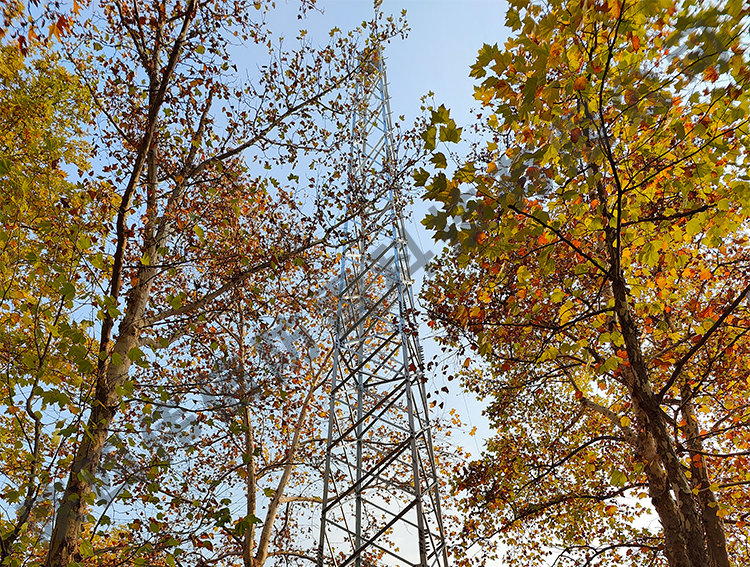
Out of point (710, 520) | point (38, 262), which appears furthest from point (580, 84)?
point (710, 520)

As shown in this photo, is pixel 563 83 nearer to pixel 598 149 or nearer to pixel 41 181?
pixel 598 149

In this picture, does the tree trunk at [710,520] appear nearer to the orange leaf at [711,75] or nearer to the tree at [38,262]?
the orange leaf at [711,75]

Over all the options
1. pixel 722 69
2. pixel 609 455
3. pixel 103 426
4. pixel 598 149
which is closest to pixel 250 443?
pixel 103 426

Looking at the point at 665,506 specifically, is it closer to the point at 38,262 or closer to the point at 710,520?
the point at 710,520

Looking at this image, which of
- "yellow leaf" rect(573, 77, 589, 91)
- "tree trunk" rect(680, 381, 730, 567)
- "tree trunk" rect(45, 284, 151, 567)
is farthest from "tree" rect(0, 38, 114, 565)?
"tree trunk" rect(680, 381, 730, 567)

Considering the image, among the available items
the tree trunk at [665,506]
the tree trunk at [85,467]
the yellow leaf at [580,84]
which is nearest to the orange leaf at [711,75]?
the yellow leaf at [580,84]

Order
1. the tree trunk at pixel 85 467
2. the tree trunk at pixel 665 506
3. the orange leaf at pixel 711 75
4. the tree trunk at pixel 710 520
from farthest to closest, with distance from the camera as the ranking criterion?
the tree trunk at pixel 710 520 → the tree trunk at pixel 665 506 → the tree trunk at pixel 85 467 → the orange leaf at pixel 711 75

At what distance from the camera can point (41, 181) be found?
8000 mm

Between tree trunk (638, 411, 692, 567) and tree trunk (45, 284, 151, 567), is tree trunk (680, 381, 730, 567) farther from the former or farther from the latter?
tree trunk (45, 284, 151, 567)

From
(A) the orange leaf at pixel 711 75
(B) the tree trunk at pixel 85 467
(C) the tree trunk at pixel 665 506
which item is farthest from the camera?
(C) the tree trunk at pixel 665 506

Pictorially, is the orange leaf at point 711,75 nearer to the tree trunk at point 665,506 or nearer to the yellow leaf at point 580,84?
the yellow leaf at point 580,84

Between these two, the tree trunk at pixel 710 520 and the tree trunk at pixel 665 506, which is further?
the tree trunk at pixel 710 520

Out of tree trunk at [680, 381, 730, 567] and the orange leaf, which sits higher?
the orange leaf

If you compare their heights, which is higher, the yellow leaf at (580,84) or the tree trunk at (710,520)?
the yellow leaf at (580,84)
